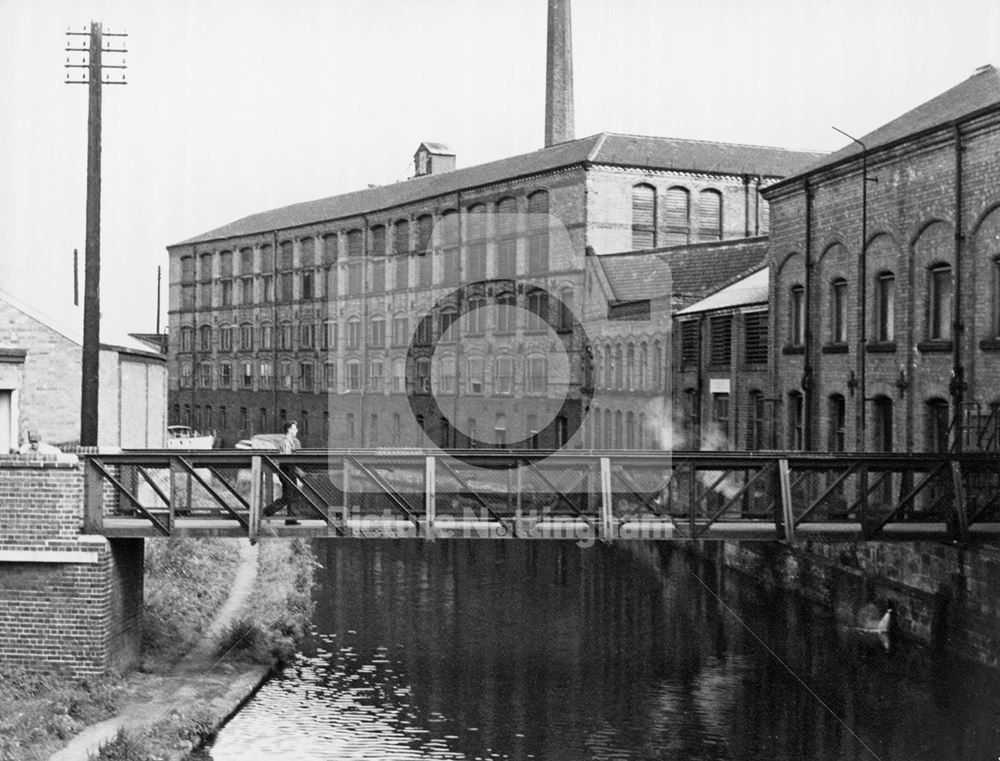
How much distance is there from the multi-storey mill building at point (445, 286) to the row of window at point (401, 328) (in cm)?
8

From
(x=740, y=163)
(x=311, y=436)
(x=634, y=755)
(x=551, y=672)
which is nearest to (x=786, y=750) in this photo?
(x=634, y=755)

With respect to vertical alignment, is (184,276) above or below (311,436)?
above

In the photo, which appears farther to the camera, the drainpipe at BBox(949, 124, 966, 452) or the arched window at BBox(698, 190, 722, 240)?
the arched window at BBox(698, 190, 722, 240)

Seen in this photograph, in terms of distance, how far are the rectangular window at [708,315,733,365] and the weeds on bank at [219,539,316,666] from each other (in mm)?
10687

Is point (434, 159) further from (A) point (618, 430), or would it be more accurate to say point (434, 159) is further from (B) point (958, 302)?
(B) point (958, 302)

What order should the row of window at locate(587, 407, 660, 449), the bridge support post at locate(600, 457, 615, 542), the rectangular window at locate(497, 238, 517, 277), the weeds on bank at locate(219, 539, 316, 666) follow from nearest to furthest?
the bridge support post at locate(600, 457, 615, 542) < the weeds on bank at locate(219, 539, 316, 666) < the row of window at locate(587, 407, 660, 449) < the rectangular window at locate(497, 238, 517, 277)

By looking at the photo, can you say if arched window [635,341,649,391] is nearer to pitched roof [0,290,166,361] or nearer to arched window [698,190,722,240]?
arched window [698,190,722,240]

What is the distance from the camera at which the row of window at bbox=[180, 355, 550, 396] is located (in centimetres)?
4069

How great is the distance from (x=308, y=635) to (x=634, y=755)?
24.4ft

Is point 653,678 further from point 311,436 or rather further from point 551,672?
point 311,436

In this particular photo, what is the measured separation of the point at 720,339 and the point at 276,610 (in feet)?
46.4

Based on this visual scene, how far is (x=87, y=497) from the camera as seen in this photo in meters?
14.6

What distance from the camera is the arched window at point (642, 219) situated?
39719mm

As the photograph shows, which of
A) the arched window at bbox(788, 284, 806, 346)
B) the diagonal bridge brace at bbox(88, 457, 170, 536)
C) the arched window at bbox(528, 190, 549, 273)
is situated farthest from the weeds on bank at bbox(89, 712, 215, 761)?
the arched window at bbox(528, 190, 549, 273)
